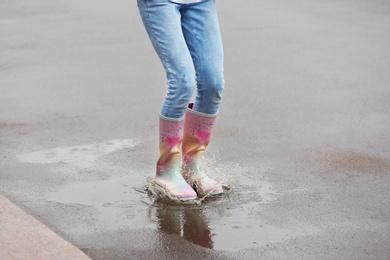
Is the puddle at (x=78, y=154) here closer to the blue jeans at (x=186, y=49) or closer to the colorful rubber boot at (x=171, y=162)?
the colorful rubber boot at (x=171, y=162)

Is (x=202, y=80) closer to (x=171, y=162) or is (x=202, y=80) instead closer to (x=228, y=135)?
(x=171, y=162)

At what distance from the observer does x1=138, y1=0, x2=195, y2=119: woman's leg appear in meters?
5.74

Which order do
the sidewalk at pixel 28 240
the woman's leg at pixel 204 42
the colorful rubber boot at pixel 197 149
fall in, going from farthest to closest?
the colorful rubber boot at pixel 197 149 → the woman's leg at pixel 204 42 → the sidewalk at pixel 28 240

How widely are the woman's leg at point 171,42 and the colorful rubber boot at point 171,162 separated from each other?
0.76 ft

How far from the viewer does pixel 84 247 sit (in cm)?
520

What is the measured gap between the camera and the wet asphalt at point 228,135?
5.45 meters

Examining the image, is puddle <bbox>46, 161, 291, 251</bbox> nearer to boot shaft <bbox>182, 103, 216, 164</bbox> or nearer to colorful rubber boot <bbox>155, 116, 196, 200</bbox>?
colorful rubber boot <bbox>155, 116, 196, 200</bbox>

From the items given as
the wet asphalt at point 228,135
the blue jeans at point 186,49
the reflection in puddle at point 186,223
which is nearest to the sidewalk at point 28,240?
the wet asphalt at point 228,135

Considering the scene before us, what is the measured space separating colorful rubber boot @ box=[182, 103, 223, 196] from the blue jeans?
0.21 ft

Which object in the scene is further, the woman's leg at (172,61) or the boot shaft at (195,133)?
the boot shaft at (195,133)

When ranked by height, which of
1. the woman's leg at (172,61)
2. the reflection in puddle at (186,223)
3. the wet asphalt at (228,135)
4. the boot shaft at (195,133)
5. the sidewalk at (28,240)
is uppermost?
the woman's leg at (172,61)

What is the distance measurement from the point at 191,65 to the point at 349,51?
495 centimetres

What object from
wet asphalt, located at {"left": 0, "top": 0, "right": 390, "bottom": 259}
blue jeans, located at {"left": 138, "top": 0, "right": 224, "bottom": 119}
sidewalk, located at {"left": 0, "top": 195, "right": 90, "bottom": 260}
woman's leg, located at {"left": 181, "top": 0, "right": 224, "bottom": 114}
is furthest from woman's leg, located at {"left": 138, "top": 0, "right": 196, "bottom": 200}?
sidewalk, located at {"left": 0, "top": 195, "right": 90, "bottom": 260}

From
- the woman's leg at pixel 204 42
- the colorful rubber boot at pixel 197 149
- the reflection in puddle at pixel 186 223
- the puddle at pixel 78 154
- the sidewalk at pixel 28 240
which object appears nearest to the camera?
the sidewalk at pixel 28 240
